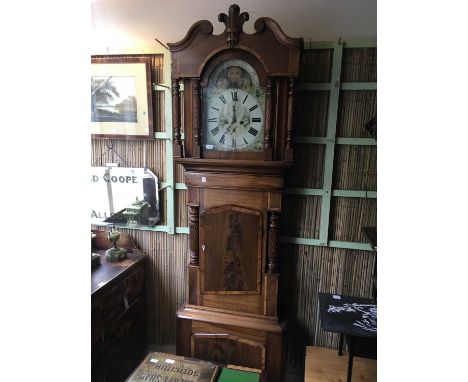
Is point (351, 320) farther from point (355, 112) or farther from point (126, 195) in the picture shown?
point (126, 195)

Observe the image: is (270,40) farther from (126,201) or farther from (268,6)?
(126,201)

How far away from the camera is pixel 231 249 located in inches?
56.0

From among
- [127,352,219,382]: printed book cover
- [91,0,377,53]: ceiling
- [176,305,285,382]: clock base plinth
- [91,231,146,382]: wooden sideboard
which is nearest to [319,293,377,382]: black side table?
A: [176,305,285,382]: clock base plinth

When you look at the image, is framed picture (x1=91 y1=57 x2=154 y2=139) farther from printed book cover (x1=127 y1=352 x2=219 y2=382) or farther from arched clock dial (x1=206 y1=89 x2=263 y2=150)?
printed book cover (x1=127 y1=352 x2=219 y2=382)

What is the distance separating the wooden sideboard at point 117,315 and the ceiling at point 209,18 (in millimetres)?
1090

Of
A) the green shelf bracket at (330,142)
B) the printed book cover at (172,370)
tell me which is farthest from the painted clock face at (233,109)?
the printed book cover at (172,370)

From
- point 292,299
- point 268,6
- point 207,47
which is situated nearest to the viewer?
point 207,47

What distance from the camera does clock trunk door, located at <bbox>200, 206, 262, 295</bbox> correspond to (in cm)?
140

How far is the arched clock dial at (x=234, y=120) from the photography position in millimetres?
1336
